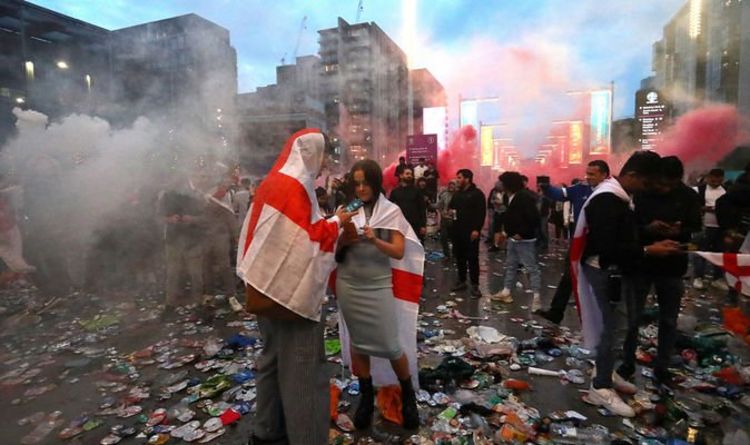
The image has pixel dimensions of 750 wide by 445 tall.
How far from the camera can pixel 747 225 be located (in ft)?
13.7

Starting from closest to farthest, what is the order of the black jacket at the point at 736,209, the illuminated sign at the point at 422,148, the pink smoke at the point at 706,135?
the black jacket at the point at 736,209, the illuminated sign at the point at 422,148, the pink smoke at the point at 706,135

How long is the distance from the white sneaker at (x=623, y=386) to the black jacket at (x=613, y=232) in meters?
1.03

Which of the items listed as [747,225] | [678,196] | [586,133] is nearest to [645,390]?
[678,196]

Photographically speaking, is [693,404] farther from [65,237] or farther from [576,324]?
[65,237]

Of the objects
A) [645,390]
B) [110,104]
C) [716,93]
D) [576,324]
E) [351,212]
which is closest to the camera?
[351,212]

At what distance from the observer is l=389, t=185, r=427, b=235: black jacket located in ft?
20.0

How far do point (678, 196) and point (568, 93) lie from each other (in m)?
24.8

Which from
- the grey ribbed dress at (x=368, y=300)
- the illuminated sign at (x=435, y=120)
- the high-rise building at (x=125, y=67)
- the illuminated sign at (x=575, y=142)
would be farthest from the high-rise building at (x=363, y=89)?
the illuminated sign at (x=575, y=142)

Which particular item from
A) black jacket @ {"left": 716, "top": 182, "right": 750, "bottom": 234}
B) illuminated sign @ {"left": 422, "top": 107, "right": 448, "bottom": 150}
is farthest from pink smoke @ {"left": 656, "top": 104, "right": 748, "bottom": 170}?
black jacket @ {"left": 716, "top": 182, "right": 750, "bottom": 234}

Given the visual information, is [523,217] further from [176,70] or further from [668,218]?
[176,70]

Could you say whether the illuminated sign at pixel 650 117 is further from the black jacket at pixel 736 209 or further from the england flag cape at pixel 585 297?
the england flag cape at pixel 585 297

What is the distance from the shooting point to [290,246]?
1807 mm

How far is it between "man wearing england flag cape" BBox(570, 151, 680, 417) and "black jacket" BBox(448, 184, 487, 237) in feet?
9.59

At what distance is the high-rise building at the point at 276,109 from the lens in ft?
34.9
